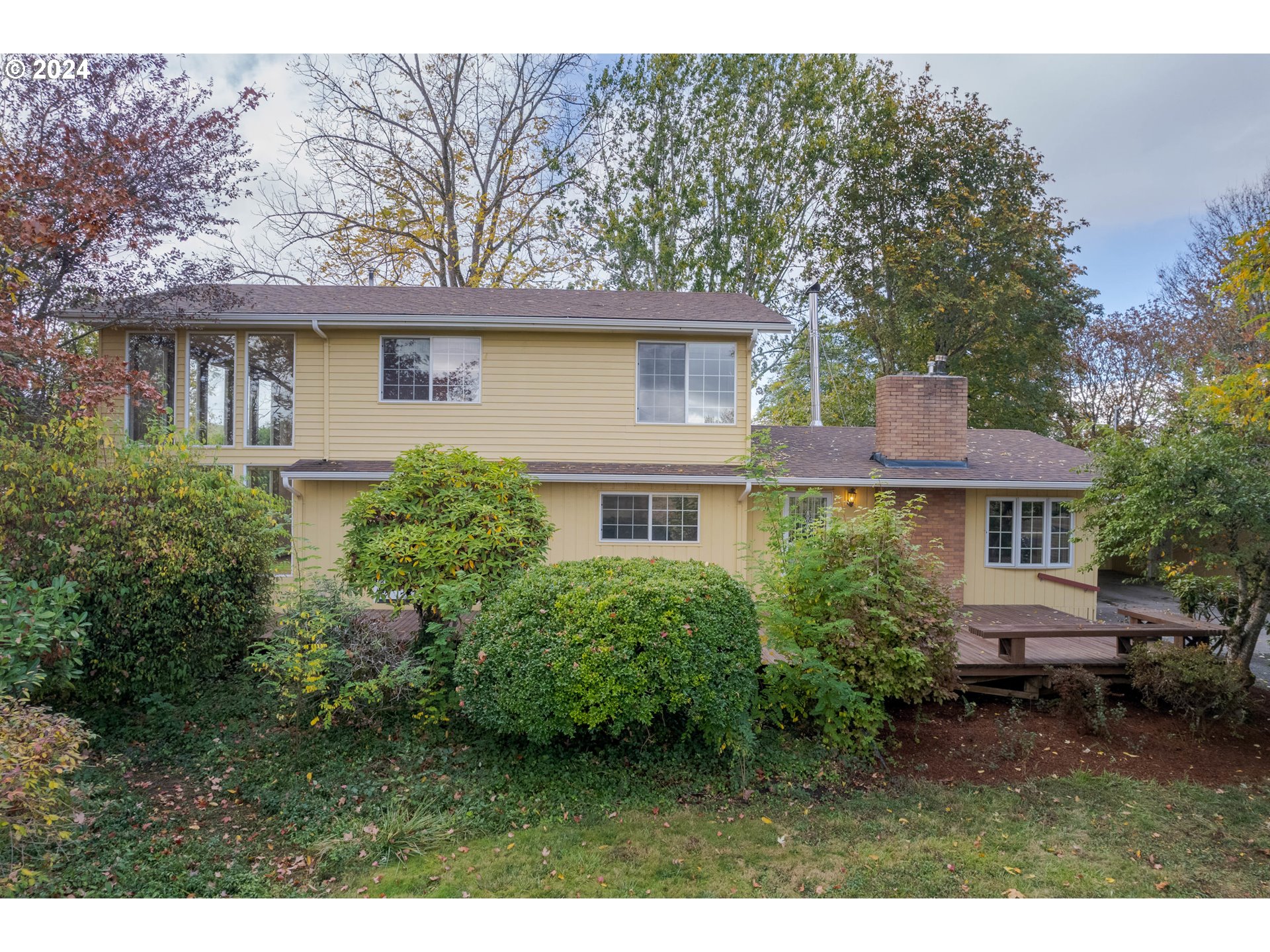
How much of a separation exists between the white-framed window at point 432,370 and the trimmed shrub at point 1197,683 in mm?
9425

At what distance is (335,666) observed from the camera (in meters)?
5.52

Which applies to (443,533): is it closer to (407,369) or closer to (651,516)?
(651,516)

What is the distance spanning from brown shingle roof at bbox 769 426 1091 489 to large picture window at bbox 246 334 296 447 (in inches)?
319

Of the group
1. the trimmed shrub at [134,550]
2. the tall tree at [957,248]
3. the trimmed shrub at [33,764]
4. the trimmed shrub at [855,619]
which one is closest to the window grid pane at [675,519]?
the trimmed shrub at [855,619]

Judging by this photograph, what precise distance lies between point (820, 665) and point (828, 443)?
7.38 meters

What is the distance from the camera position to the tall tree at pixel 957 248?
18.5 meters

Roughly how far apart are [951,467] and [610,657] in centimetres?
835

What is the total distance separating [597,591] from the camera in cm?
481

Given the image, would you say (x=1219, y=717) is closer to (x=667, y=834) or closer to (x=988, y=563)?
(x=988, y=563)

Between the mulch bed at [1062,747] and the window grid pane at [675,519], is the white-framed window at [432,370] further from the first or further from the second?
the mulch bed at [1062,747]

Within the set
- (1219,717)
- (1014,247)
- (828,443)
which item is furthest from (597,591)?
(1014,247)

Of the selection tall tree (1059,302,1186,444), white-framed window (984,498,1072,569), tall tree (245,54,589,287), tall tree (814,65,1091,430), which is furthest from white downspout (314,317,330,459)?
tall tree (1059,302,1186,444)

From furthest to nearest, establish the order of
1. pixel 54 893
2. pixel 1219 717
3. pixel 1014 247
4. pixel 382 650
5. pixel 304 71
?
1. pixel 1014 247
2. pixel 304 71
3. pixel 1219 717
4. pixel 382 650
5. pixel 54 893

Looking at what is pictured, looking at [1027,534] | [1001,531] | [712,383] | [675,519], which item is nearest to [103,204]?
[712,383]
